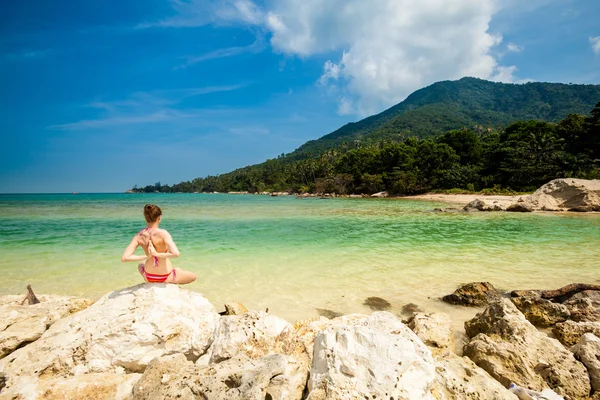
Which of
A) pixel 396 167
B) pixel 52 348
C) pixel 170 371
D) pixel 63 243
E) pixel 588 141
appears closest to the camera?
pixel 170 371

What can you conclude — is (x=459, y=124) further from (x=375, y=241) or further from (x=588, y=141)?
(x=375, y=241)

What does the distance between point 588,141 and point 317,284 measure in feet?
184

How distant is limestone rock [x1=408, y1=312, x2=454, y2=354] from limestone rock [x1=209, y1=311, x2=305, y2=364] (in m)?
1.80

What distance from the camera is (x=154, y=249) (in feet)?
13.7

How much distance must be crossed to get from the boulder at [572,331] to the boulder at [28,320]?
7.53 metres

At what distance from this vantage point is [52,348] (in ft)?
11.1

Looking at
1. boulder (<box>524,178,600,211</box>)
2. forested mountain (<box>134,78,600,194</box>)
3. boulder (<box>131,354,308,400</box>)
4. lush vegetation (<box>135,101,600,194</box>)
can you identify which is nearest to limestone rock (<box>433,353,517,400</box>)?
boulder (<box>131,354,308,400</box>)

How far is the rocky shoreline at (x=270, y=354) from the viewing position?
2.40 metres

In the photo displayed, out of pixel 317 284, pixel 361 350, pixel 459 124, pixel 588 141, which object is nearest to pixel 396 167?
pixel 588 141

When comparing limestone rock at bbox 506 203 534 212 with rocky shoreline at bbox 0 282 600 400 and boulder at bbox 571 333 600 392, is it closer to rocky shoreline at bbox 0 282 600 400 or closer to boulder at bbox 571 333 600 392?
rocky shoreline at bbox 0 282 600 400

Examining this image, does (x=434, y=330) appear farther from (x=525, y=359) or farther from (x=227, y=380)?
(x=227, y=380)

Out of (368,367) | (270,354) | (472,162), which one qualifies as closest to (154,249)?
(270,354)

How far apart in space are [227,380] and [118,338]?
180 centimetres

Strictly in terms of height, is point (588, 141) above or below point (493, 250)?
above
